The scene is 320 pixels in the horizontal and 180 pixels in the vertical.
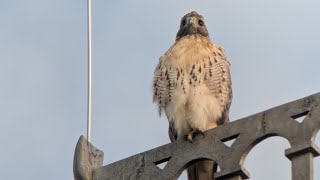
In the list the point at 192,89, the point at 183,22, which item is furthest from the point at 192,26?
the point at 192,89

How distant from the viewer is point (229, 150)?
23.0 feet

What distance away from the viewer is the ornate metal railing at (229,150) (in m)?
6.50

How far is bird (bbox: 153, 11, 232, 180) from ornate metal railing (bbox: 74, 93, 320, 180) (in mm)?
2228

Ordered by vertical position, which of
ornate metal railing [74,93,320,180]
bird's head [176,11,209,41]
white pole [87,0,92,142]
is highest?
bird's head [176,11,209,41]

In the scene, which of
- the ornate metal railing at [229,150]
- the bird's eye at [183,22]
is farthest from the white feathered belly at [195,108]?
the ornate metal railing at [229,150]

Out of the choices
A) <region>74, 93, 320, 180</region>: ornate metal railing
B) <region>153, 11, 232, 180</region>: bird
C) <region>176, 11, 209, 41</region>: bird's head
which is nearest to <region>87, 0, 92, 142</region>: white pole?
<region>74, 93, 320, 180</region>: ornate metal railing

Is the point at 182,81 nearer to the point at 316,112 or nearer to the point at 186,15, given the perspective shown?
the point at 186,15

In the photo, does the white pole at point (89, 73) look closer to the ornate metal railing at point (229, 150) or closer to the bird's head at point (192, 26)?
the ornate metal railing at point (229, 150)

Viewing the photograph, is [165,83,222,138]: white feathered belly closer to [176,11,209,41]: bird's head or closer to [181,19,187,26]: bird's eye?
[176,11,209,41]: bird's head

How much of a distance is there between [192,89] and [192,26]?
1690 millimetres

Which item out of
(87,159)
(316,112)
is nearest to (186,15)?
(87,159)

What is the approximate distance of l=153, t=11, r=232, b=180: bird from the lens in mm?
9930

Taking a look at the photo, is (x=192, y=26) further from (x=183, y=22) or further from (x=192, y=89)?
(x=192, y=89)

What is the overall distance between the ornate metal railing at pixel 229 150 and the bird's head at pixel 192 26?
3776mm
